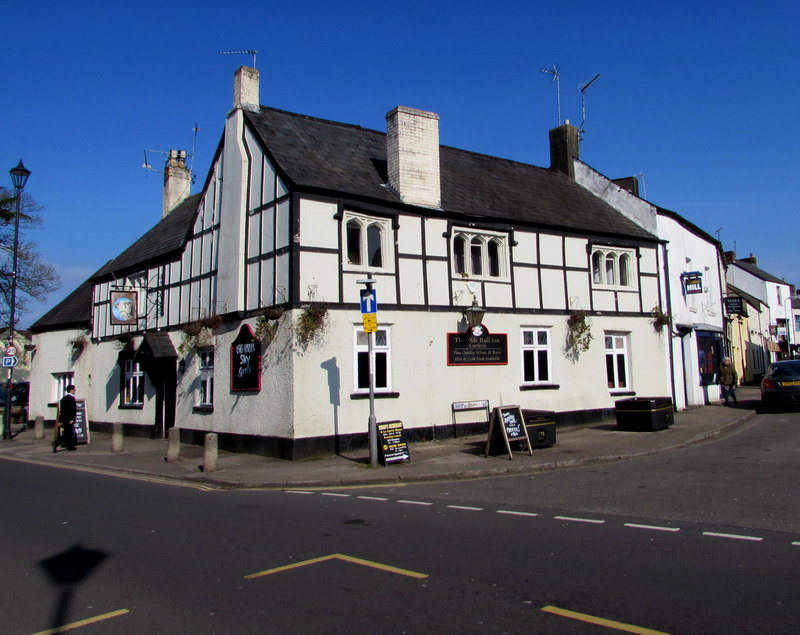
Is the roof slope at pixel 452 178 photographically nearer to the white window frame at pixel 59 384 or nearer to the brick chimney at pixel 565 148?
the brick chimney at pixel 565 148

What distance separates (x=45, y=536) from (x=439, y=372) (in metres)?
10.6

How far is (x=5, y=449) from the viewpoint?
20.4 meters

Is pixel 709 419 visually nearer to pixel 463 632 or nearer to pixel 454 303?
pixel 454 303

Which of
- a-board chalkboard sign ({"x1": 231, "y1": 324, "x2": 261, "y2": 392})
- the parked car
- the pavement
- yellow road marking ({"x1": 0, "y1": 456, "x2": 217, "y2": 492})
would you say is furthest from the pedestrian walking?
yellow road marking ({"x1": 0, "y1": 456, "x2": 217, "y2": 492})

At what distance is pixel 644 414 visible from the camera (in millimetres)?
17469

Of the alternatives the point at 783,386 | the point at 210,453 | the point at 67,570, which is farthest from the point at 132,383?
the point at 783,386

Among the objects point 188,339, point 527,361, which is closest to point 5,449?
point 188,339

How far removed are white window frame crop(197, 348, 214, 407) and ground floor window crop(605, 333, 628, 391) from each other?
12.2 m

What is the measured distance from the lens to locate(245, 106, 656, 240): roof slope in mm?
16672

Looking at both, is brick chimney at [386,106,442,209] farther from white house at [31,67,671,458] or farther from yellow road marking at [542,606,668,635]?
yellow road marking at [542,606,668,635]

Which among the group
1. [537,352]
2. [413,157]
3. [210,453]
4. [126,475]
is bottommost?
[126,475]

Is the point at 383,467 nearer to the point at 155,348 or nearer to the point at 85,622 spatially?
the point at 85,622

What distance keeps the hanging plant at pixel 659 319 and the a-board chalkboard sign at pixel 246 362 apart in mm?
13375

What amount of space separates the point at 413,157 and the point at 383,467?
858cm
